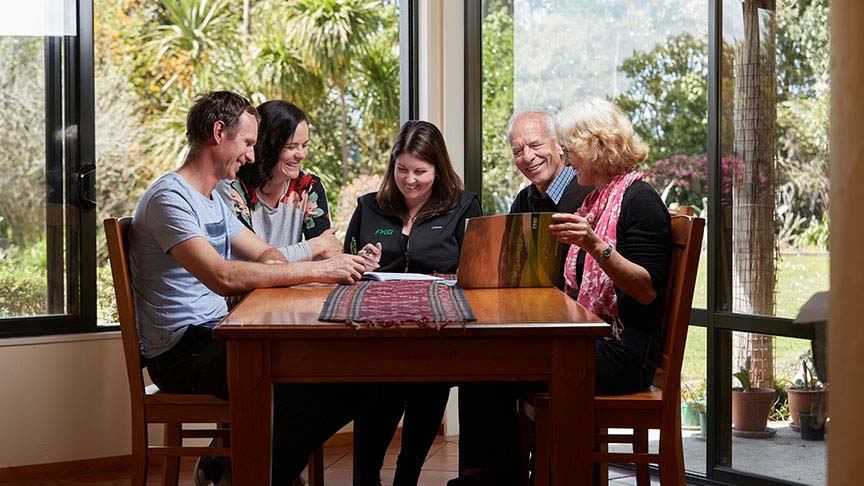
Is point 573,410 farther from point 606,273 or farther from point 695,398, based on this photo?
point 695,398

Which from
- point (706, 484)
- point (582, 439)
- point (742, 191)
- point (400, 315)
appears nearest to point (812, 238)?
point (742, 191)

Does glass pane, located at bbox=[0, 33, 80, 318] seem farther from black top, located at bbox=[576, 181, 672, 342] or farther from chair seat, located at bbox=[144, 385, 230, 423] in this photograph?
black top, located at bbox=[576, 181, 672, 342]

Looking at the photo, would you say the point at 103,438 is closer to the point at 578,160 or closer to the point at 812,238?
the point at 578,160

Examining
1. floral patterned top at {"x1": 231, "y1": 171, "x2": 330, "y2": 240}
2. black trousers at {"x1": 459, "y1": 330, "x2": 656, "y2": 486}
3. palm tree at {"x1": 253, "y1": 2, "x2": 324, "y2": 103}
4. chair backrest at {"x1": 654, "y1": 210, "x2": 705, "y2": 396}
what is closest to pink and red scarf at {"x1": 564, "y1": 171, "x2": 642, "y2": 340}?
chair backrest at {"x1": 654, "y1": 210, "x2": 705, "y2": 396}

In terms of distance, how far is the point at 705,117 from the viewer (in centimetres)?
332

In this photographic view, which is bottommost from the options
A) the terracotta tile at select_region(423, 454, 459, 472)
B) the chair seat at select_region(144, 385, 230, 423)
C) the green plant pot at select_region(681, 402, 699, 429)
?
the terracotta tile at select_region(423, 454, 459, 472)

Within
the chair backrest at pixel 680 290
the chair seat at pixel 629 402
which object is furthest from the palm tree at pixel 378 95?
the chair seat at pixel 629 402

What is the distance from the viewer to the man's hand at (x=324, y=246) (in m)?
3.05

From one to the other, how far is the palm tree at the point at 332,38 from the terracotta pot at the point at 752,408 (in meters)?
3.67

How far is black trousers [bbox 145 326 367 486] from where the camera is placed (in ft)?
7.56

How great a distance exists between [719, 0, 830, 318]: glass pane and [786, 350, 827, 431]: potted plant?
0.52 ft

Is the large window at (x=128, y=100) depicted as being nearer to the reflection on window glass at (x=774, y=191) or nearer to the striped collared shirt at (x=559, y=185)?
the striped collared shirt at (x=559, y=185)

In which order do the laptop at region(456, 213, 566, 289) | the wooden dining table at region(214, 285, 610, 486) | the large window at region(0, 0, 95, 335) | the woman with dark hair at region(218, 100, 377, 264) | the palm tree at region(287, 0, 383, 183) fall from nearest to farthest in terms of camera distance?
1. the wooden dining table at region(214, 285, 610, 486)
2. the laptop at region(456, 213, 566, 289)
3. the woman with dark hair at region(218, 100, 377, 264)
4. the large window at region(0, 0, 95, 335)
5. the palm tree at region(287, 0, 383, 183)

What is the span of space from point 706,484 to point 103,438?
2.10 metres
